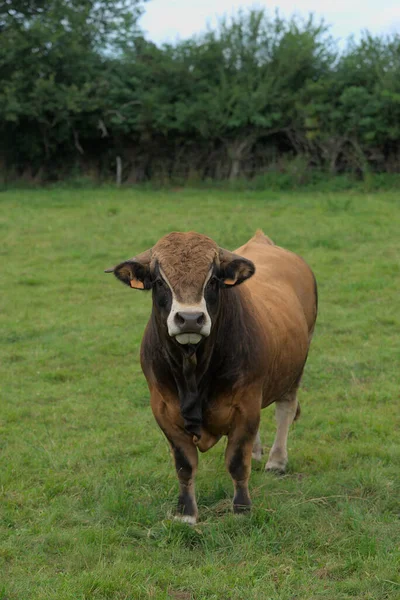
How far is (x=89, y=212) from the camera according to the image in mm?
19859

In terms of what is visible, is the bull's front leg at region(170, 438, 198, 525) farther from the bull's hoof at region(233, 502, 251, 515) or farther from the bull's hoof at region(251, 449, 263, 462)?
the bull's hoof at region(251, 449, 263, 462)

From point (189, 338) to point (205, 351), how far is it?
519mm

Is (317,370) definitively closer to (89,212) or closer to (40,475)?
(40,475)

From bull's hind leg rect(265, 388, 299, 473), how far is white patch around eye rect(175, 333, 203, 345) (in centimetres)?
212

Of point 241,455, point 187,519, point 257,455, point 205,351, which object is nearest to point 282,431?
point 257,455

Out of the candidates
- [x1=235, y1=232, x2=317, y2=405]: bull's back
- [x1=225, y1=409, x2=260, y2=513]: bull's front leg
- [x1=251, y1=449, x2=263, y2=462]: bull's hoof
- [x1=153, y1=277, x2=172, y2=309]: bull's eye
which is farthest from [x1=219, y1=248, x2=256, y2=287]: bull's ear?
[x1=251, y1=449, x2=263, y2=462]: bull's hoof

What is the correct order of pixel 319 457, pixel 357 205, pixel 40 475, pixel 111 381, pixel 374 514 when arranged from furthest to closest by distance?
pixel 357 205, pixel 111 381, pixel 319 457, pixel 40 475, pixel 374 514

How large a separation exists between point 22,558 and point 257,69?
26.8 m

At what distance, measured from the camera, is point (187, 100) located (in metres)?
29.5

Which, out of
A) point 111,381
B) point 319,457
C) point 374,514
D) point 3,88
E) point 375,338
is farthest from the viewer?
point 3,88

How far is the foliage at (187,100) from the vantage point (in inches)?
1060

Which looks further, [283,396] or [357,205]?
[357,205]

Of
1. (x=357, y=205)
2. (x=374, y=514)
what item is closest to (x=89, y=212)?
(x=357, y=205)

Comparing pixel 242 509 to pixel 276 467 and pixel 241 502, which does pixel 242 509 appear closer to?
pixel 241 502
